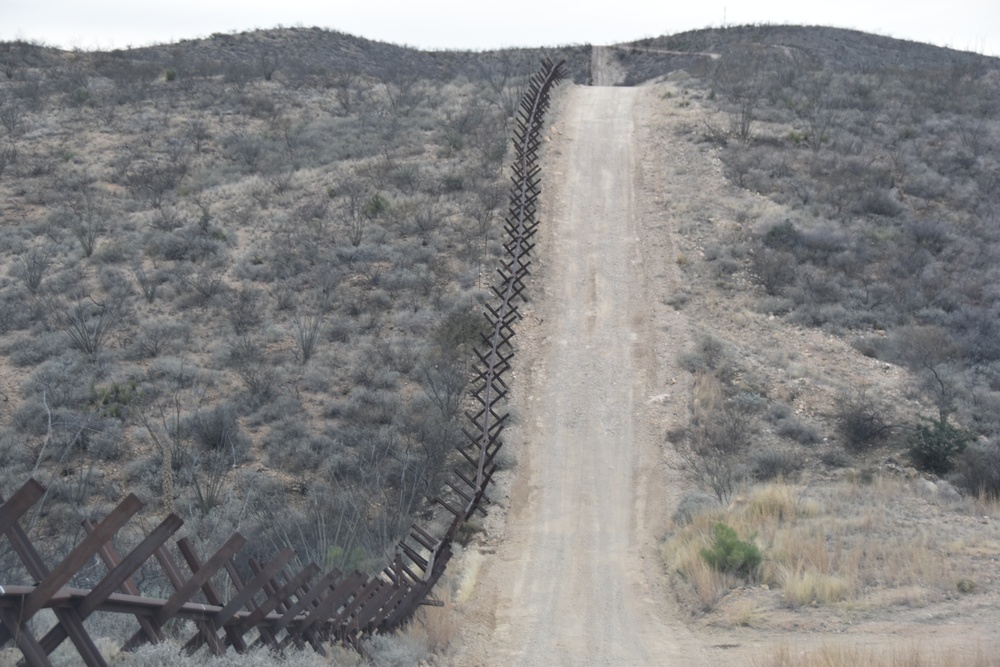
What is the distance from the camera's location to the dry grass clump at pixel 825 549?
1085 centimetres

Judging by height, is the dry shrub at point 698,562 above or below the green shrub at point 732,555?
below

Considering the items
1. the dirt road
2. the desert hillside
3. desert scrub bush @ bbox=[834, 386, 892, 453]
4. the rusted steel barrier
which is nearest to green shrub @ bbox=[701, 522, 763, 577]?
the desert hillside

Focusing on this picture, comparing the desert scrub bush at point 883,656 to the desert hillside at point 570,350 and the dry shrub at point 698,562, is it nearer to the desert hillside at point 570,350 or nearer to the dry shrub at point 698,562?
the desert hillside at point 570,350

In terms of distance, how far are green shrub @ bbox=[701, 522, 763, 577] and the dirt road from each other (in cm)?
90

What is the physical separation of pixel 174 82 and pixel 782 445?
126ft

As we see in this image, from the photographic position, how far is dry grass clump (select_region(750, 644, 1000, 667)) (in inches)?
330

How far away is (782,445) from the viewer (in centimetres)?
1777

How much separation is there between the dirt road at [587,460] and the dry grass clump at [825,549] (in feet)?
2.23

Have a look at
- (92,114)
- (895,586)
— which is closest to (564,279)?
(895,586)

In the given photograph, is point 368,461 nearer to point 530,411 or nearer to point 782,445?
point 530,411

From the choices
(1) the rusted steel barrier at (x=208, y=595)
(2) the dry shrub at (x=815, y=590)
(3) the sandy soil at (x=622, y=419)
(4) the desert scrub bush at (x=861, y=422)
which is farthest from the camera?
(4) the desert scrub bush at (x=861, y=422)

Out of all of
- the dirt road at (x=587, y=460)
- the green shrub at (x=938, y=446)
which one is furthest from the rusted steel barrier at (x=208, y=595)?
the green shrub at (x=938, y=446)

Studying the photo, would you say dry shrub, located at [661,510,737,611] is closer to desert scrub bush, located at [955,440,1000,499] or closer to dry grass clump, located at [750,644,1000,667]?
dry grass clump, located at [750,644,1000,667]

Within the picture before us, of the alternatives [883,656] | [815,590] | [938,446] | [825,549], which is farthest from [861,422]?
[883,656]
